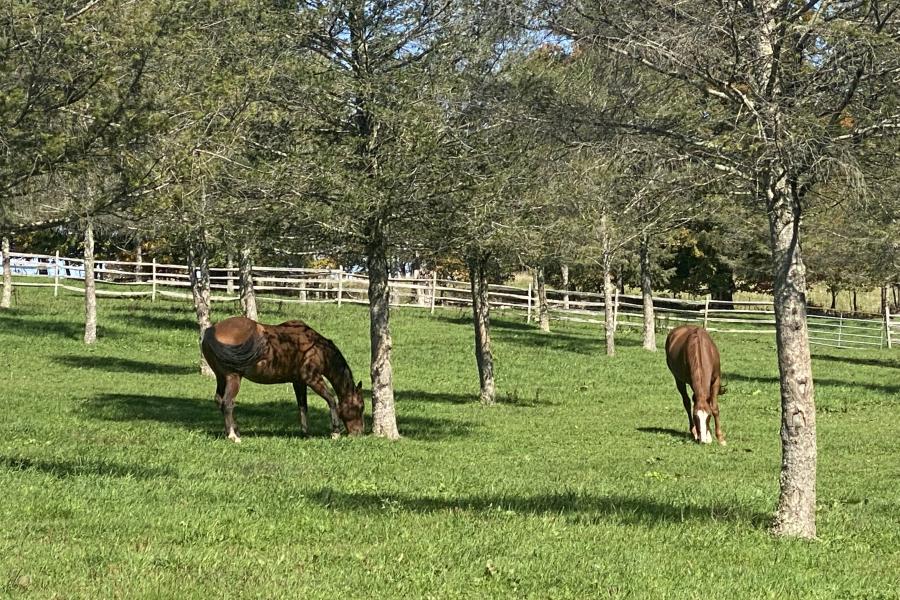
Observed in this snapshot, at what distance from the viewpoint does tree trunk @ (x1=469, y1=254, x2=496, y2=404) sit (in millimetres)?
22953

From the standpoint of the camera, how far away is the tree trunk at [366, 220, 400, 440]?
54.2ft

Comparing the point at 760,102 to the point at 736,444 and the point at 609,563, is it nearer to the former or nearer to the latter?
the point at 609,563

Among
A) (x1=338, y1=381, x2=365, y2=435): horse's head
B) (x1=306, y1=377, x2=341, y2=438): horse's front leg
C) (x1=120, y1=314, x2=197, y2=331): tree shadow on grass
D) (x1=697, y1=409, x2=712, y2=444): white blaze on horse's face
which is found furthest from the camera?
(x1=120, y1=314, x2=197, y2=331): tree shadow on grass

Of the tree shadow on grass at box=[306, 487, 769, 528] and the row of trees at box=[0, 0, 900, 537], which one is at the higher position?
the row of trees at box=[0, 0, 900, 537]

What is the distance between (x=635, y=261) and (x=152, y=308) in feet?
62.5

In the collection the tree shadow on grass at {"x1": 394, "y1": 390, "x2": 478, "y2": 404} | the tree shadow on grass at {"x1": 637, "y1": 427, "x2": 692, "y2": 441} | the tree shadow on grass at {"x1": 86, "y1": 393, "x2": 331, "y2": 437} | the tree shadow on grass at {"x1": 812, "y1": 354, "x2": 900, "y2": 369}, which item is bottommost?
the tree shadow on grass at {"x1": 812, "y1": 354, "x2": 900, "y2": 369}

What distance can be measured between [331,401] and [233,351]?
178cm

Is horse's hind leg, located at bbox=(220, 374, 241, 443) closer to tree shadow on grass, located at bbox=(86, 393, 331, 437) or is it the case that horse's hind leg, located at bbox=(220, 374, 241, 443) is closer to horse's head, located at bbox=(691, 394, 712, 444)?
tree shadow on grass, located at bbox=(86, 393, 331, 437)

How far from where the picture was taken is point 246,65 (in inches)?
491

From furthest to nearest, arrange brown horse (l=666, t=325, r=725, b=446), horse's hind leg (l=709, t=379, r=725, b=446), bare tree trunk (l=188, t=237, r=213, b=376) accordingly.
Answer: bare tree trunk (l=188, t=237, r=213, b=376) → horse's hind leg (l=709, t=379, r=725, b=446) → brown horse (l=666, t=325, r=725, b=446)

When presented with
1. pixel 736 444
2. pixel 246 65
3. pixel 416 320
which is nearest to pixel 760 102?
pixel 246 65

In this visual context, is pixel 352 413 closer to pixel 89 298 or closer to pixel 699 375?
pixel 699 375

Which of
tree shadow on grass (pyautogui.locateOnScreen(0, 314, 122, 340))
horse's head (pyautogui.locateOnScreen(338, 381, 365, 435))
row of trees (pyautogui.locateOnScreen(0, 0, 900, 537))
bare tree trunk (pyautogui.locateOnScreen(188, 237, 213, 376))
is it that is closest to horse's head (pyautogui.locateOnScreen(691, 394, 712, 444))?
horse's head (pyautogui.locateOnScreen(338, 381, 365, 435))

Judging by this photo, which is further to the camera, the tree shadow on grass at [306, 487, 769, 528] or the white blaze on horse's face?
the white blaze on horse's face
